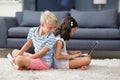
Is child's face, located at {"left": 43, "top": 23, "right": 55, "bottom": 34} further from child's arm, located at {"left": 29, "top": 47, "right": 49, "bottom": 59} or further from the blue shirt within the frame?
child's arm, located at {"left": 29, "top": 47, "right": 49, "bottom": 59}

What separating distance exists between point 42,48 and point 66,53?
0.28 meters

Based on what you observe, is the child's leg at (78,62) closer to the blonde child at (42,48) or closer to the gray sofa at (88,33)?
the blonde child at (42,48)

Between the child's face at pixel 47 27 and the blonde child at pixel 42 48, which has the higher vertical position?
the child's face at pixel 47 27

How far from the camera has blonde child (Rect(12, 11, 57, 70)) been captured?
9.46ft

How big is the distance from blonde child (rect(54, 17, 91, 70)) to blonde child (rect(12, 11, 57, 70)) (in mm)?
67

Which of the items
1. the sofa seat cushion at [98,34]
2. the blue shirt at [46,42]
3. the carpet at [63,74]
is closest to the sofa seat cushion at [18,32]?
the sofa seat cushion at [98,34]

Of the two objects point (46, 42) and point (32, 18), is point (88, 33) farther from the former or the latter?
point (46, 42)

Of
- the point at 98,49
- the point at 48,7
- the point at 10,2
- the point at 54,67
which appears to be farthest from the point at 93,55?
the point at 10,2

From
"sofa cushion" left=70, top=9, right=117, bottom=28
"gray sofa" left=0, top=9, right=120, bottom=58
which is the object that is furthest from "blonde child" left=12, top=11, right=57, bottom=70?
"sofa cushion" left=70, top=9, right=117, bottom=28

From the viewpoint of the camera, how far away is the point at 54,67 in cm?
308

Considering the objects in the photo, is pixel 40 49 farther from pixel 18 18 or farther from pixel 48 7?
pixel 48 7

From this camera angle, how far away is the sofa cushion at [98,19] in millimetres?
4688

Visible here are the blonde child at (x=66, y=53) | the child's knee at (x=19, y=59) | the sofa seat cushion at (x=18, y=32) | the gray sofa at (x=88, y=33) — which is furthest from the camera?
the sofa seat cushion at (x=18, y=32)

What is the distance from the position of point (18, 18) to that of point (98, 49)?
5.26ft
